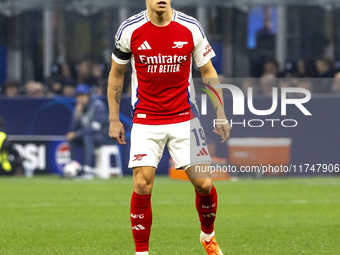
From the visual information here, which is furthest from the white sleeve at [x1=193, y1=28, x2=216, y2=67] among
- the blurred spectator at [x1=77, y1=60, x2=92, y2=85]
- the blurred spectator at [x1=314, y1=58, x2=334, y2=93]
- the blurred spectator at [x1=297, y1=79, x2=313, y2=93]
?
the blurred spectator at [x1=77, y1=60, x2=92, y2=85]

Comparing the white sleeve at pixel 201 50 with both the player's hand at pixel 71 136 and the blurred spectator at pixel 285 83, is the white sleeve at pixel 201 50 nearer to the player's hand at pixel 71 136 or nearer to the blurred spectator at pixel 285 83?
the player's hand at pixel 71 136

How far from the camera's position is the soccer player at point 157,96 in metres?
7.30

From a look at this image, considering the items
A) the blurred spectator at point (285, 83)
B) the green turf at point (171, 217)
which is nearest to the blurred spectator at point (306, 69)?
the blurred spectator at point (285, 83)

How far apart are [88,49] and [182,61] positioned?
16054 millimetres

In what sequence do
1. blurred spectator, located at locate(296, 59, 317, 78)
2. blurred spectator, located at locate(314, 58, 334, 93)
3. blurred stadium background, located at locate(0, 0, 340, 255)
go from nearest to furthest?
blurred stadium background, located at locate(0, 0, 340, 255) → blurred spectator, located at locate(314, 58, 334, 93) → blurred spectator, located at locate(296, 59, 317, 78)

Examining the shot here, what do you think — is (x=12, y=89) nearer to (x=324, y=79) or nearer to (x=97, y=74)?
(x=97, y=74)

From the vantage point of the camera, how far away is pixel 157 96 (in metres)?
7.38

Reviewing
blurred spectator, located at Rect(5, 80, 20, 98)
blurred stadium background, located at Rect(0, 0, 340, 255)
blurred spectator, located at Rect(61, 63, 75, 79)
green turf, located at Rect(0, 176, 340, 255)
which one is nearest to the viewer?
green turf, located at Rect(0, 176, 340, 255)

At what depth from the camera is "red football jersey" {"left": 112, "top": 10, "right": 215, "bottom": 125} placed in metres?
7.30

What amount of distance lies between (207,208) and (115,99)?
1.15 metres

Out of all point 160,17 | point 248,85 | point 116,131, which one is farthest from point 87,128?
point 160,17

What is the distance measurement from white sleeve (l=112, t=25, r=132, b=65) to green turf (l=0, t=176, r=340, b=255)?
1913mm

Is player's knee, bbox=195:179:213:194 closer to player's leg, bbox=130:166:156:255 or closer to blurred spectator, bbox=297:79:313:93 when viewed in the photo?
player's leg, bbox=130:166:156:255

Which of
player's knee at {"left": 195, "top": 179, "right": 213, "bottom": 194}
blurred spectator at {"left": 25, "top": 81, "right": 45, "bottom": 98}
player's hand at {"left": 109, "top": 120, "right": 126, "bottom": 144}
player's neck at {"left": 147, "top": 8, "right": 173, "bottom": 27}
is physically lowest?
blurred spectator at {"left": 25, "top": 81, "right": 45, "bottom": 98}
